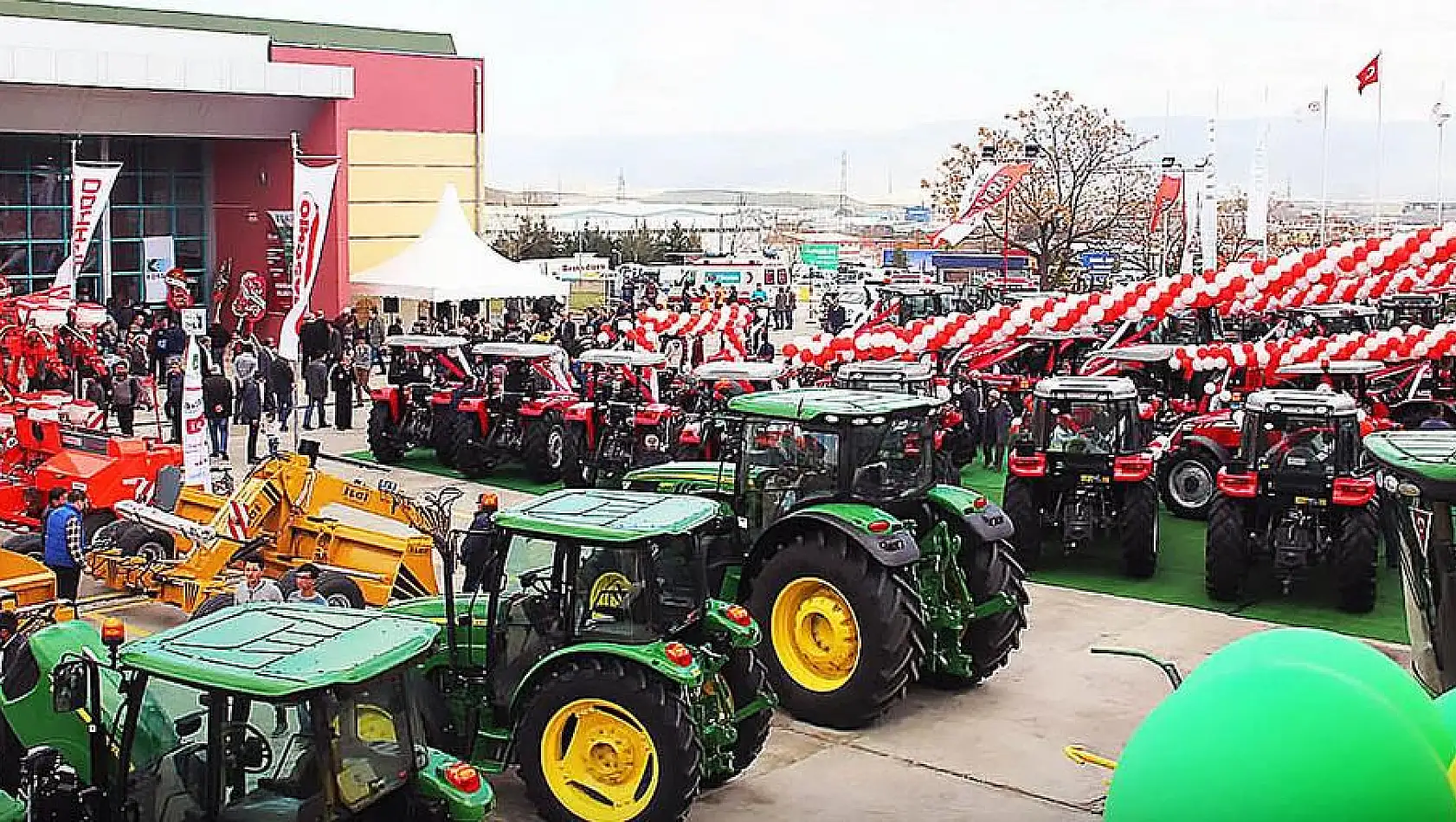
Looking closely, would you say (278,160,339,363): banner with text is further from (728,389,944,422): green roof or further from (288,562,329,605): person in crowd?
(728,389,944,422): green roof

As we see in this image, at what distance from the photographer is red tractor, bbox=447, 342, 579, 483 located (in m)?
18.6

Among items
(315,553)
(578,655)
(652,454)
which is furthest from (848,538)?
(652,454)

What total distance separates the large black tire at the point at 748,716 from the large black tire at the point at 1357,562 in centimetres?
587

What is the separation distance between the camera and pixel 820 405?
10.7m

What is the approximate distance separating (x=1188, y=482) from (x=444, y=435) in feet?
27.6

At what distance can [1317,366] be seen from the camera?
18.6 metres

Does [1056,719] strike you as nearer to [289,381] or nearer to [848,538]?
[848,538]

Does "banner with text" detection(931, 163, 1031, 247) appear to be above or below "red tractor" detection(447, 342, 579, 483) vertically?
above

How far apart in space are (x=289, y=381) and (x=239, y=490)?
9.24 m

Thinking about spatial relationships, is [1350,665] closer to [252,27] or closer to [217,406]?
[217,406]

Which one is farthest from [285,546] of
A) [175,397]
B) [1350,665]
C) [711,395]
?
[1350,665]

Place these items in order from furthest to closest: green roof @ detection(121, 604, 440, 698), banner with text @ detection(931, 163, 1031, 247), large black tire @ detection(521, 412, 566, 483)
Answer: banner with text @ detection(931, 163, 1031, 247)
large black tire @ detection(521, 412, 566, 483)
green roof @ detection(121, 604, 440, 698)

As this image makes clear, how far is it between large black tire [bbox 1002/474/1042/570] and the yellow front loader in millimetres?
5071

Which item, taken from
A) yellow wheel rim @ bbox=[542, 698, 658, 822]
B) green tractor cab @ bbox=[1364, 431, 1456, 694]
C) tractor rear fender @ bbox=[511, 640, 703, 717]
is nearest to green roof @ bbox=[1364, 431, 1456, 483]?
green tractor cab @ bbox=[1364, 431, 1456, 694]
